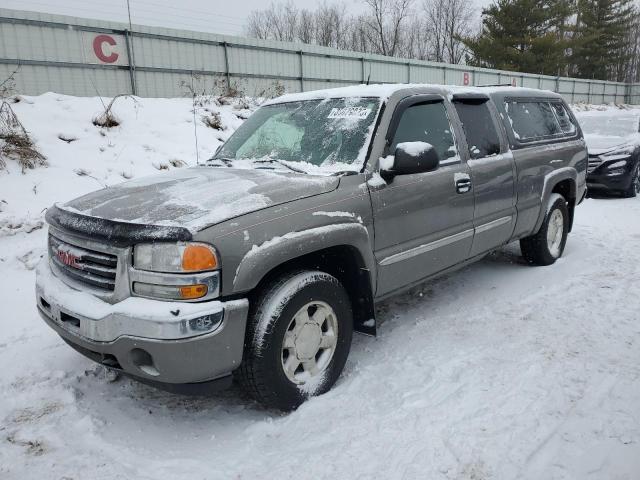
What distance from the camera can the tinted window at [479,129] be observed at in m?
4.11

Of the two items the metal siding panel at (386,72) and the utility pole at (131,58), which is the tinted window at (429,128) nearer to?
the utility pole at (131,58)

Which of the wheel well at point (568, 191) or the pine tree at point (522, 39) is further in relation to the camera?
the pine tree at point (522, 39)

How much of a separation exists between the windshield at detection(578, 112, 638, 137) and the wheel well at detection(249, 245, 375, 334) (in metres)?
9.24

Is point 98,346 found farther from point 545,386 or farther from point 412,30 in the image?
point 412,30

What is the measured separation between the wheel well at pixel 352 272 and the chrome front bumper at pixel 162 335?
0.73 metres

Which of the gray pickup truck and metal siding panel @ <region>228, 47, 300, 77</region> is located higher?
metal siding panel @ <region>228, 47, 300, 77</region>

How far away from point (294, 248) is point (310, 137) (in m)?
1.18

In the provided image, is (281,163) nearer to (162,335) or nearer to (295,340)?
(295,340)

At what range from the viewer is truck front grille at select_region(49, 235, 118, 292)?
2539 millimetres

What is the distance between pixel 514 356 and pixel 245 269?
81.5 inches

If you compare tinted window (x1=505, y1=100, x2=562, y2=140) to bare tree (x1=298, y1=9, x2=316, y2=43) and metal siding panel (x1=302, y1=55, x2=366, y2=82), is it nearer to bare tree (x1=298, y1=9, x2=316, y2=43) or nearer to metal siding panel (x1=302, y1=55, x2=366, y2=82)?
metal siding panel (x1=302, y1=55, x2=366, y2=82)

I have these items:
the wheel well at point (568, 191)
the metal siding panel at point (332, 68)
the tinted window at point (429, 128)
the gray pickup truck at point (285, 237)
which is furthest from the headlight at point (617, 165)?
the metal siding panel at point (332, 68)

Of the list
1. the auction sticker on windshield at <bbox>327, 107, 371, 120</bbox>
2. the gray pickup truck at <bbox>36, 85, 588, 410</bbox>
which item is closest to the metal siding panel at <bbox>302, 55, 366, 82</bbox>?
the gray pickup truck at <bbox>36, 85, 588, 410</bbox>

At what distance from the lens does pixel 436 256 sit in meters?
3.77
